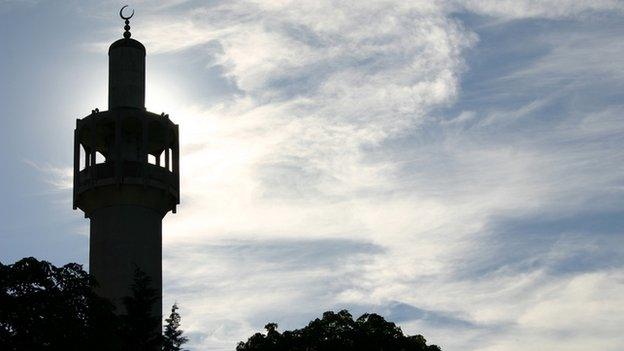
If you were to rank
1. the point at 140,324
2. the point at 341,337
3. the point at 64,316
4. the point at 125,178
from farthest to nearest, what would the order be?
the point at 341,337
the point at 125,178
the point at 140,324
the point at 64,316

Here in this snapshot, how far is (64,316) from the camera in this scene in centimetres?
3694

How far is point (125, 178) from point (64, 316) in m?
11.7

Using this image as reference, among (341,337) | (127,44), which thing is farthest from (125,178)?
(341,337)

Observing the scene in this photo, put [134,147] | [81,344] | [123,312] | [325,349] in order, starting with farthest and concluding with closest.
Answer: [325,349] → [134,147] → [123,312] → [81,344]

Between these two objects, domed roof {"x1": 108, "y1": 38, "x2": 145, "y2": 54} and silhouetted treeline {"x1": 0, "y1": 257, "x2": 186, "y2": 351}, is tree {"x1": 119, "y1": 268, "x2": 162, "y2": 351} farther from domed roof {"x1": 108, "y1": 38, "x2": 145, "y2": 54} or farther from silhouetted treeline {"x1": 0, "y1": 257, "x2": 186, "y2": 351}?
domed roof {"x1": 108, "y1": 38, "x2": 145, "y2": 54}

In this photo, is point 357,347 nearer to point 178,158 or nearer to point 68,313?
point 178,158

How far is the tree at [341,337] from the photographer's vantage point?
55219 millimetres

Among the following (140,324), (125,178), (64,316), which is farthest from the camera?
(125,178)

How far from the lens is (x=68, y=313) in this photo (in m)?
37.2

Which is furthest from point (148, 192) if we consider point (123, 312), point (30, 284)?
point (30, 284)

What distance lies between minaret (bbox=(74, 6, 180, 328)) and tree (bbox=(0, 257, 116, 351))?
6.91 m

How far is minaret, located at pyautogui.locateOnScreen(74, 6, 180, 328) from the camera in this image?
4650cm

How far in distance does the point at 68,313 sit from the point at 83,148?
14411 mm

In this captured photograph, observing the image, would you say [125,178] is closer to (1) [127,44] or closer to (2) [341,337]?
(1) [127,44]
